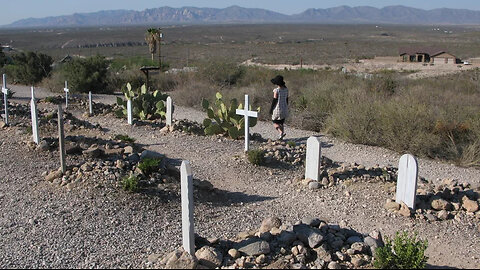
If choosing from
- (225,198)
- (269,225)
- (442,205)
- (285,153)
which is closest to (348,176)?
(442,205)

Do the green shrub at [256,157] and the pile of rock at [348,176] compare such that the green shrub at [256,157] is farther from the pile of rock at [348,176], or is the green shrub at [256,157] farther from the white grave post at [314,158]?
the white grave post at [314,158]

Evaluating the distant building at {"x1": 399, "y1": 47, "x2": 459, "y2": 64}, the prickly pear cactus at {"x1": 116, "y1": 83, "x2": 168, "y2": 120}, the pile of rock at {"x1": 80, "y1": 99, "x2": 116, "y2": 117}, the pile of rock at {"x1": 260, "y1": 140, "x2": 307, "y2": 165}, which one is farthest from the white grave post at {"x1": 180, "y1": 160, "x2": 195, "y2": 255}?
the distant building at {"x1": 399, "y1": 47, "x2": 459, "y2": 64}

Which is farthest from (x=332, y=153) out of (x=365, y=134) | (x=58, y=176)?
(x=58, y=176)

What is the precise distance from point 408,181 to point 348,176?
1547mm

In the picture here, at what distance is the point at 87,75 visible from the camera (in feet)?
73.0

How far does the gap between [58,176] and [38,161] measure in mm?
1304

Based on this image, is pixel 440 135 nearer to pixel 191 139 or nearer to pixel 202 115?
pixel 191 139

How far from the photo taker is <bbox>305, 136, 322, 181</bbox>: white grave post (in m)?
8.38

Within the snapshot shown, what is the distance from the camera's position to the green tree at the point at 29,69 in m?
25.3

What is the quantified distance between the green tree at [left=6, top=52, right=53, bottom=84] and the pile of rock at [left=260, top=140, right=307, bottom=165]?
59.6ft

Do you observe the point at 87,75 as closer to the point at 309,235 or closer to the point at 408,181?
the point at 408,181

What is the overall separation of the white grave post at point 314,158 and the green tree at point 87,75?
1566 centimetres

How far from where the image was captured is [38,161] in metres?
9.16

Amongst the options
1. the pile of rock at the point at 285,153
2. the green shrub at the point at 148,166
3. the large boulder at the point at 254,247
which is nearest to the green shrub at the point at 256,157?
the pile of rock at the point at 285,153
